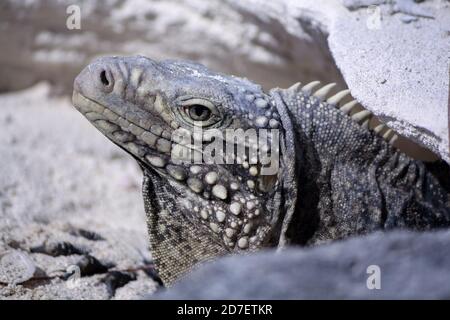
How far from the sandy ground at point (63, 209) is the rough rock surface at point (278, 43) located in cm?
84

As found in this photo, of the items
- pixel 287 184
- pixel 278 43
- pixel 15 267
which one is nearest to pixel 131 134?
pixel 287 184

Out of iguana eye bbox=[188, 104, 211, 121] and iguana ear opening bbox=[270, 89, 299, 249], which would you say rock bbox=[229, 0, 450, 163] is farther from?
iguana eye bbox=[188, 104, 211, 121]

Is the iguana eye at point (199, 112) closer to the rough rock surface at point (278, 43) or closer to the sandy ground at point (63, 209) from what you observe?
the rough rock surface at point (278, 43)

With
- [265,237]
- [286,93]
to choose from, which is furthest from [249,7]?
[265,237]

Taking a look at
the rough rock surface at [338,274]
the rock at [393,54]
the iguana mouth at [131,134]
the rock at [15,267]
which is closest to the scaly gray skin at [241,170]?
the iguana mouth at [131,134]

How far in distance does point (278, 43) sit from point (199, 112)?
2365 millimetres

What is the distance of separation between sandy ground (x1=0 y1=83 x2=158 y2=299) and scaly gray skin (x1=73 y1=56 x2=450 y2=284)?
23.2 inches

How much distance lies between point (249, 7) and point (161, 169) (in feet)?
7.55

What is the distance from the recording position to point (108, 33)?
6.62m

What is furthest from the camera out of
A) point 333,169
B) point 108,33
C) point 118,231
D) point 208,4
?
point 108,33

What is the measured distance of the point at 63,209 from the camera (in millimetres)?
4891

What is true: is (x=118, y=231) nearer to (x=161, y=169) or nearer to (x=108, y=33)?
(x=161, y=169)

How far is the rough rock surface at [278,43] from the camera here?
10.6 feet

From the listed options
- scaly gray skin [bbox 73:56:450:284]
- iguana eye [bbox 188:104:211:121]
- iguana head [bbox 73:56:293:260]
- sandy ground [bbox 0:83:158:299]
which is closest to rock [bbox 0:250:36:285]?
sandy ground [bbox 0:83:158:299]
